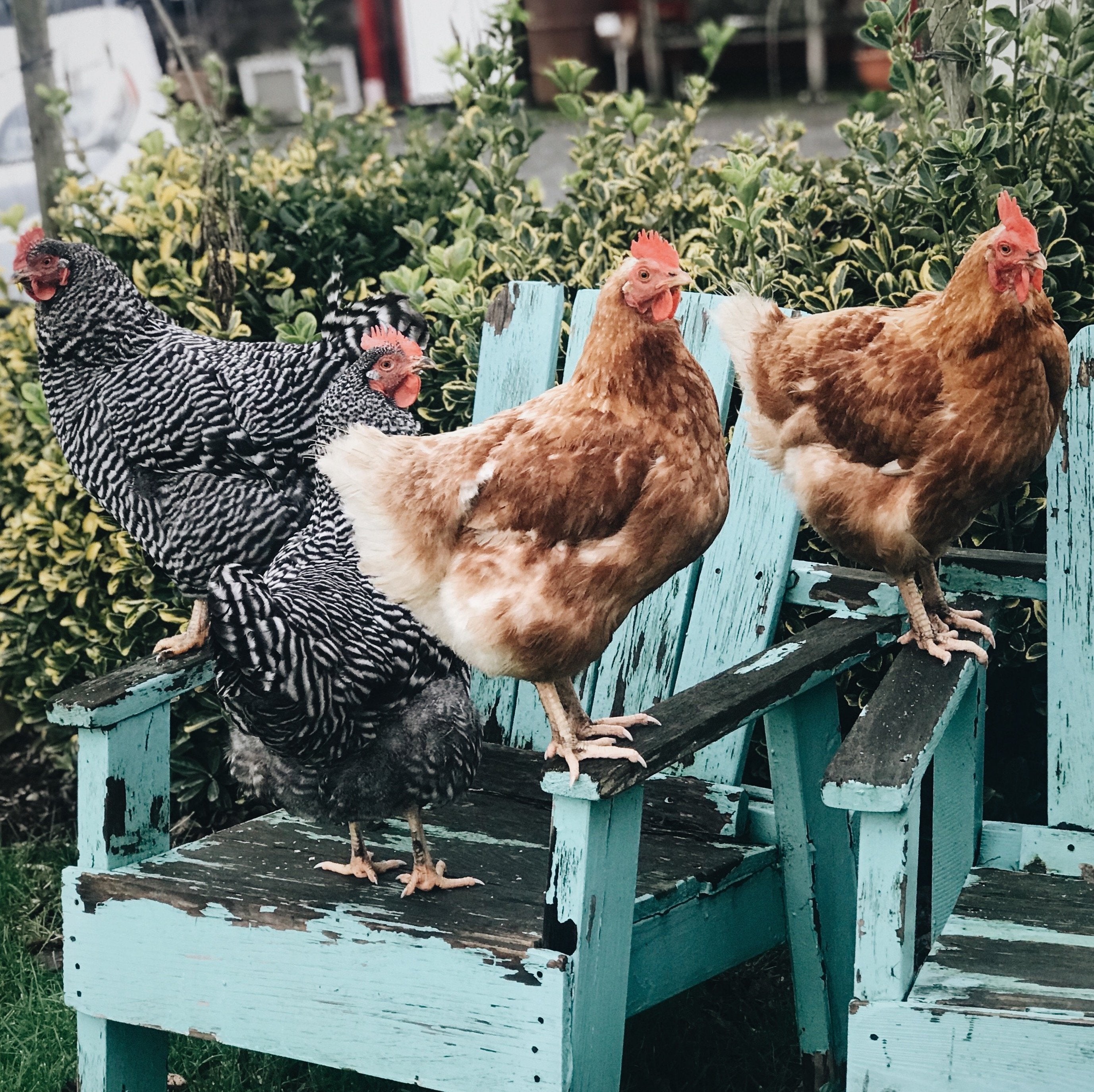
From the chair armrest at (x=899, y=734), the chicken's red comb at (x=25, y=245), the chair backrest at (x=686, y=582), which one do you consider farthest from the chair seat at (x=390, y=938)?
the chicken's red comb at (x=25, y=245)

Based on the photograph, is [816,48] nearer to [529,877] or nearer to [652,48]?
[652,48]

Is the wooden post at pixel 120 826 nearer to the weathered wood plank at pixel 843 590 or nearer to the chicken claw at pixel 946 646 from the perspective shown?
the weathered wood plank at pixel 843 590

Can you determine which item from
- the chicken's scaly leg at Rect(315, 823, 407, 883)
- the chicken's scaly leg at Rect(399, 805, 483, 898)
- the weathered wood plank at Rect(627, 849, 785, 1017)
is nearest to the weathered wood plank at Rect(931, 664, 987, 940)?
the weathered wood plank at Rect(627, 849, 785, 1017)

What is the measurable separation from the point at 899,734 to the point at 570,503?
55cm

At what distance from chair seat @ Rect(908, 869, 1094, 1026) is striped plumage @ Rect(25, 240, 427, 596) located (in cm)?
148

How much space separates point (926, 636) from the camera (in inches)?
91.0

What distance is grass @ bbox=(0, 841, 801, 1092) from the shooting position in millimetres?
2758

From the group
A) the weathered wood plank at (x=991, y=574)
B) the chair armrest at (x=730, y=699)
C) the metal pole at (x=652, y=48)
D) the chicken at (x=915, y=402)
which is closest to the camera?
the chair armrest at (x=730, y=699)

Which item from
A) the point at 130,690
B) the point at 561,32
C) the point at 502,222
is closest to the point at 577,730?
the point at 130,690

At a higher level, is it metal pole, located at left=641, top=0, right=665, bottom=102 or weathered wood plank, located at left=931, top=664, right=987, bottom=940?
metal pole, located at left=641, top=0, right=665, bottom=102

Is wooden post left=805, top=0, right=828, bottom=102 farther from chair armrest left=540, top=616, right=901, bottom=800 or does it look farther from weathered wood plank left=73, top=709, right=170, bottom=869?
weathered wood plank left=73, top=709, right=170, bottom=869

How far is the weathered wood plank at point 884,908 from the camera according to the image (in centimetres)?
183

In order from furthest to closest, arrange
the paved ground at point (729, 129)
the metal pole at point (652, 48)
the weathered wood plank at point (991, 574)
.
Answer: the metal pole at point (652, 48)
the paved ground at point (729, 129)
the weathered wood plank at point (991, 574)

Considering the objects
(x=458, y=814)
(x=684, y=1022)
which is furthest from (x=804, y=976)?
(x=458, y=814)
